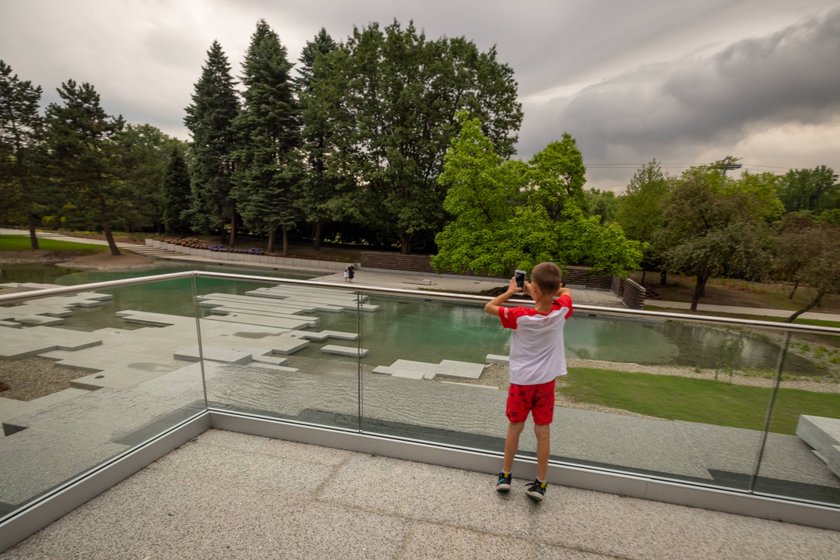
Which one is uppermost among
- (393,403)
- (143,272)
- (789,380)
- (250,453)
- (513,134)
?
(513,134)

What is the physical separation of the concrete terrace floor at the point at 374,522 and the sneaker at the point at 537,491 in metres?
0.05

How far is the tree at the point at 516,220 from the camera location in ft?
50.8

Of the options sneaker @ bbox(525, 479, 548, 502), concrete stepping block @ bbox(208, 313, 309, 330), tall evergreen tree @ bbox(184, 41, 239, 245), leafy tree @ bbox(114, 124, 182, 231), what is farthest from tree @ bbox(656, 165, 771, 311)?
leafy tree @ bbox(114, 124, 182, 231)

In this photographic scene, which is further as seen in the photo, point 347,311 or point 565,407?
point 347,311

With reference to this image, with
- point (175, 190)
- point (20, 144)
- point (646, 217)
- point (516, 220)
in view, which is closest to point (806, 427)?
point (516, 220)

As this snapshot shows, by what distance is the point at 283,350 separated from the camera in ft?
10.7

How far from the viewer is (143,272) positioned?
22.7 metres

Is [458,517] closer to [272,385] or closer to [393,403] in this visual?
[393,403]

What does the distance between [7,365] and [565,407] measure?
3483 millimetres

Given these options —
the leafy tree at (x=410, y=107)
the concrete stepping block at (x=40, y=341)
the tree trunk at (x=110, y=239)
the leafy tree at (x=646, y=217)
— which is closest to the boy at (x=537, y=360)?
the concrete stepping block at (x=40, y=341)

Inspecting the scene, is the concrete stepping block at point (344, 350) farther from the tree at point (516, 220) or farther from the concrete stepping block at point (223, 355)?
the tree at point (516, 220)

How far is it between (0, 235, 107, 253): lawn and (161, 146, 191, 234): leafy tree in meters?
6.89

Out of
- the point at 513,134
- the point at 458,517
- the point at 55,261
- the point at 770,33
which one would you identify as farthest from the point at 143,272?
the point at 770,33

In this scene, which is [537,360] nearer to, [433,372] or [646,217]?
[433,372]
